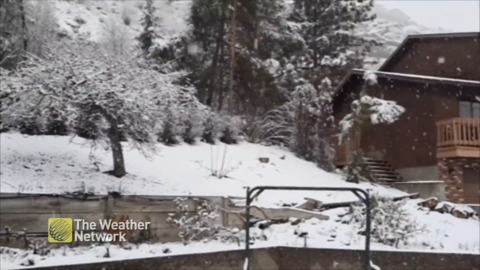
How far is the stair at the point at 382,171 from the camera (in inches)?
614

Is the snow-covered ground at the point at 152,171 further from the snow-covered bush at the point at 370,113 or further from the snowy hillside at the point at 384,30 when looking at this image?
the snowy hillside at the point at 384,30

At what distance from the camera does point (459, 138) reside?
13852 mm

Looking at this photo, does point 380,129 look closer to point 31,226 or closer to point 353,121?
point 353,121

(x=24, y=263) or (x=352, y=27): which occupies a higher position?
(x=352, y=27)

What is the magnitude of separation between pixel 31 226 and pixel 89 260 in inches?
67.9

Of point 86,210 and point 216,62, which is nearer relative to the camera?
point 86,210

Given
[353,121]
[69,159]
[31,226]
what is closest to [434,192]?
[353,121]

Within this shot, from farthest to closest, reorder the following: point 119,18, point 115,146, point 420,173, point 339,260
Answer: point 119,18 < point 420,173 < point 115,146 < point 339,260

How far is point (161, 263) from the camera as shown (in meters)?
6.35

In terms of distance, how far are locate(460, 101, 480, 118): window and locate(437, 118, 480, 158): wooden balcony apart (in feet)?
3.92

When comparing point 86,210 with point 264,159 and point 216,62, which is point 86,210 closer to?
point 264,159

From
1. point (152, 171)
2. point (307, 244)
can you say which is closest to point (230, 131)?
point (152, 171)

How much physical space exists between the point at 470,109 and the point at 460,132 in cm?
197

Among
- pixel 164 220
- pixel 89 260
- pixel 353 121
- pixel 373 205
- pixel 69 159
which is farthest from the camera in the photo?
pixel 353 121
